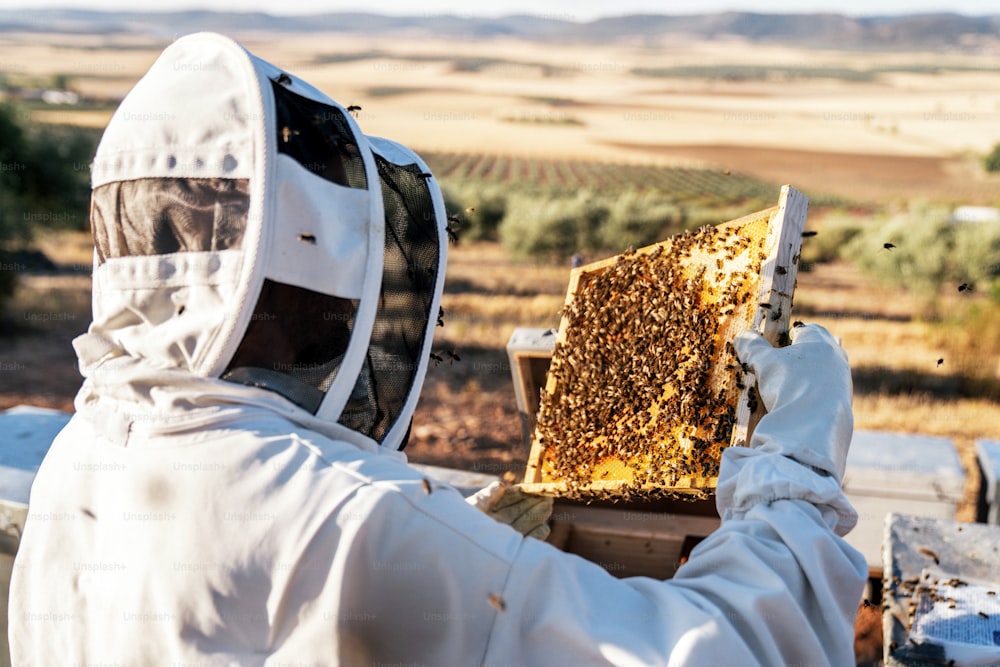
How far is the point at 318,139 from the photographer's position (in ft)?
6.66

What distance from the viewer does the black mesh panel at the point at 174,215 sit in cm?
182

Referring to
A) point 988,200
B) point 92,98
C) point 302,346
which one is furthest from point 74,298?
point 92,98

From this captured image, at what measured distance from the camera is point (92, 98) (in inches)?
3366

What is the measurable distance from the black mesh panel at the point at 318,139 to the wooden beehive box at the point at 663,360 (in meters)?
1.64

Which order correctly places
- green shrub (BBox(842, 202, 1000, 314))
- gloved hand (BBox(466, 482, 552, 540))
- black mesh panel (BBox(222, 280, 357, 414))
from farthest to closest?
1. green shrub (BBox(842, 202, 1000, 314))
2. gloved hand (BBox(466, 482, 552, 540))
3. black mesh panel (BBox(222, 280, 357, 414))

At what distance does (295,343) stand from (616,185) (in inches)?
2039

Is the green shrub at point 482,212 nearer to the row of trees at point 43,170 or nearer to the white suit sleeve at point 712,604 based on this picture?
the row of trees at point 43,170

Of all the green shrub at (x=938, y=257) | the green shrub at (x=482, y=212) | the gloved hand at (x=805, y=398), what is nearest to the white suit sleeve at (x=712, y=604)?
the gloved hand at (x=805, y=398)

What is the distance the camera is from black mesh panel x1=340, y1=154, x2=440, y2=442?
7.48 feet

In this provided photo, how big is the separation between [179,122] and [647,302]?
2.19 m

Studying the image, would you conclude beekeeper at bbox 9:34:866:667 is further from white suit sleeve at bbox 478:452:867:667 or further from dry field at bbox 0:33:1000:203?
dry field at bbox 0:33:1000:203

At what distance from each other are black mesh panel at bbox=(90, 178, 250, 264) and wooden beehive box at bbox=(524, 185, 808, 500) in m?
1.92

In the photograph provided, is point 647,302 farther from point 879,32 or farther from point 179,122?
point 879,32

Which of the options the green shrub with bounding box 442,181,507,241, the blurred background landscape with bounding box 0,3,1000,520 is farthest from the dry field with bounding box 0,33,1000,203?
the green shrub with bounding box 442,181,507,241
